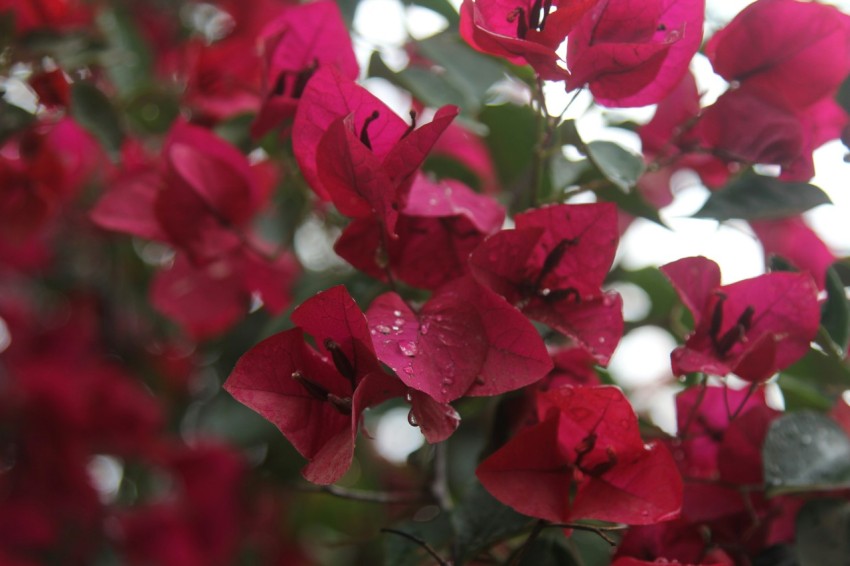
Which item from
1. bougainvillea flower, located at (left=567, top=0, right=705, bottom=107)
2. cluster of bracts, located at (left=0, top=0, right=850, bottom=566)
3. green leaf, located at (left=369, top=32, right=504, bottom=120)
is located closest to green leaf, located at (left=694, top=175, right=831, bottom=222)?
cluster of bracts, located at (left=0, top=0, right=850, bottom=566)

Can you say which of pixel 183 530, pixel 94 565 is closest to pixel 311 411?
pixel 183 530

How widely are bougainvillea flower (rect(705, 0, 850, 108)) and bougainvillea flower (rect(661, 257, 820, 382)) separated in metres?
0.16

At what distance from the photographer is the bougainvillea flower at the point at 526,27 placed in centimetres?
49

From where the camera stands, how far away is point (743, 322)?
56 centimetres

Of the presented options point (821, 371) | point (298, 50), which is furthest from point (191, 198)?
point (821, 371)

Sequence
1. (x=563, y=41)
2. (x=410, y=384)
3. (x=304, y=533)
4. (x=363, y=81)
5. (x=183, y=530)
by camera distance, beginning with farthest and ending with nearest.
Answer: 1. (x=304, y=533)
2. (x=183, y=530)
3. (x=363, y=81)
4. (x=563, y=41)
5. (x=410, y=384)

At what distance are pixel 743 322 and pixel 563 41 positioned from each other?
0.23 meters

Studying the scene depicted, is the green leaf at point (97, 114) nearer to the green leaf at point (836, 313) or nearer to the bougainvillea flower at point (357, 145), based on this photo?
the bougainvillea flower at point (357, 145)

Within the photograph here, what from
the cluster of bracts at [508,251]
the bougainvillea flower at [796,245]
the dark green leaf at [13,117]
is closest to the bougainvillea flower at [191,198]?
the cluster of bracts at [508,251]

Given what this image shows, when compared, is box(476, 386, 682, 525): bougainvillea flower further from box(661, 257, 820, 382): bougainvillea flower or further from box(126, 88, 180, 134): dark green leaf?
box(126, 88, 180, 134): dark green leaf

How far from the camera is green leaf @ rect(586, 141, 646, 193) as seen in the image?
0.57 meters

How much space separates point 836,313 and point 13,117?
30.9 inches

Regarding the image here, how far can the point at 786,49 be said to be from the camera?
611 millimetres

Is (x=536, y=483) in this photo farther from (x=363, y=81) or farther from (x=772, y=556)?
(x=363, y=81)
